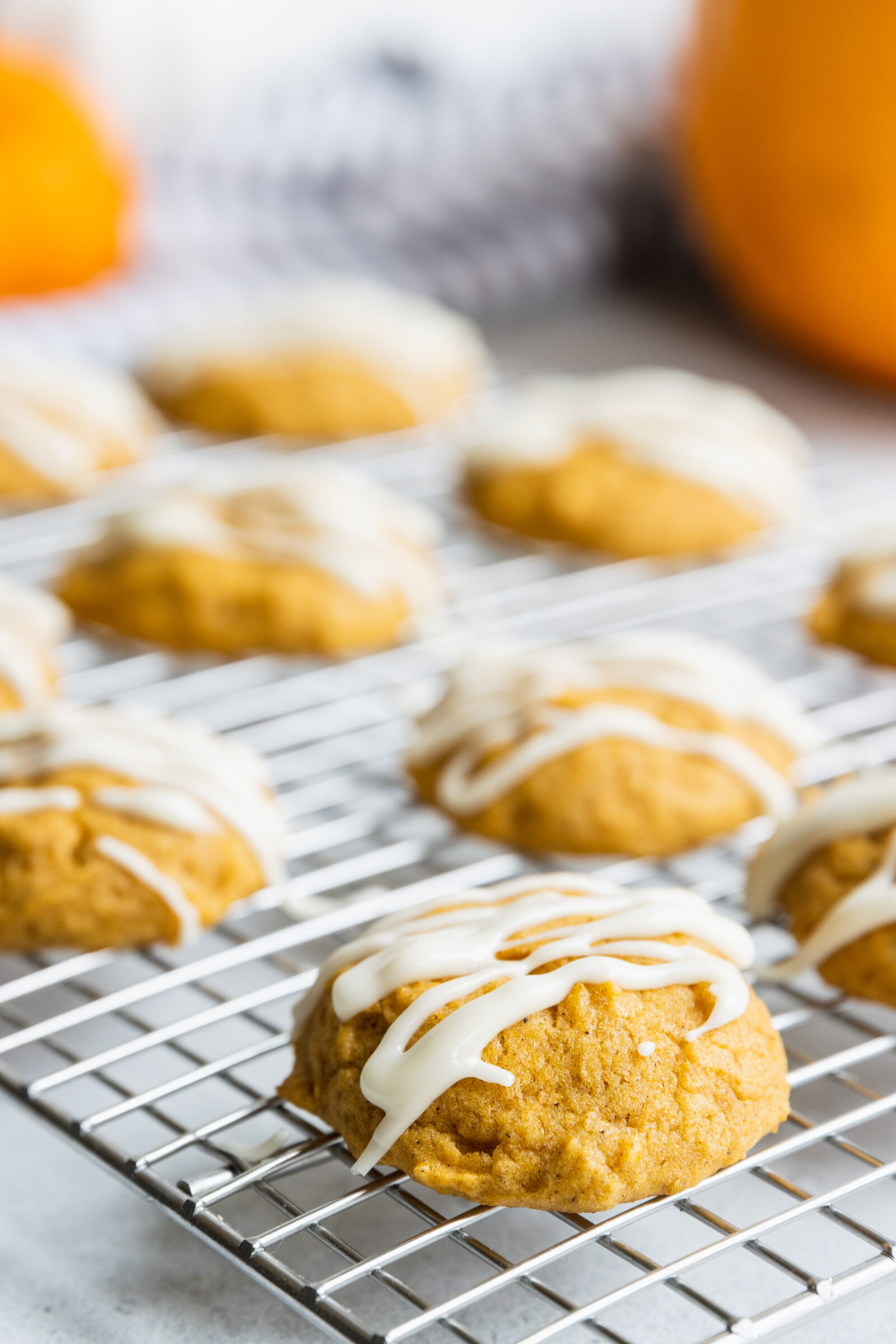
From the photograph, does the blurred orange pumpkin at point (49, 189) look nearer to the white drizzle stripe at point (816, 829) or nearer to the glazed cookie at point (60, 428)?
the glazed cookie at point (60, 428)

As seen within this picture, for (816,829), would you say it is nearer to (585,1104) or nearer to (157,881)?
(585,1104)

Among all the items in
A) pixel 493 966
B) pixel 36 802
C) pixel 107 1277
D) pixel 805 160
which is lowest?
pixel 107 1277

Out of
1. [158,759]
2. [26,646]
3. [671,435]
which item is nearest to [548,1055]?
[158,759]

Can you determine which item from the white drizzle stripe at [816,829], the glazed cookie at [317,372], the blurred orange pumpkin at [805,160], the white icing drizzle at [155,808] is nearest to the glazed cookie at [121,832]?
the white icing drizzle at [155,808]

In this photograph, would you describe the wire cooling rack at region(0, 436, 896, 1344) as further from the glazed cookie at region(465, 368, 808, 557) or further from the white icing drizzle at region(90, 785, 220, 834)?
the glazed cookie at region(465, 368, 808, 557)

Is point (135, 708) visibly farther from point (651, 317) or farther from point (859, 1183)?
point (651, 317)

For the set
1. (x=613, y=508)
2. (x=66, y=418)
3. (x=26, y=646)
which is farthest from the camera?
(x=66, y=418)

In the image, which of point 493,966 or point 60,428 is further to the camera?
point 60,428
